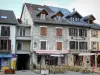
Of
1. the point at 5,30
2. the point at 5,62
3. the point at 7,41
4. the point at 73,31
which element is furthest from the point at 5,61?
the point at 73,31

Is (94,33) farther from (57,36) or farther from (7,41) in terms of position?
(7,41)

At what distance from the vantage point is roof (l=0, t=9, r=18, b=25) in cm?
3785

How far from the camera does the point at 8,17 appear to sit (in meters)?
39.7

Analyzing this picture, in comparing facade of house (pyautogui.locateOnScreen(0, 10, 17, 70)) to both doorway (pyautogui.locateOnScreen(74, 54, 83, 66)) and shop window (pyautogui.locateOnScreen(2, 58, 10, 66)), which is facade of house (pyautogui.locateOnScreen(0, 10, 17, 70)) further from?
doorway (pyautogui.locateOnScreen(74, 54, 83, 66))

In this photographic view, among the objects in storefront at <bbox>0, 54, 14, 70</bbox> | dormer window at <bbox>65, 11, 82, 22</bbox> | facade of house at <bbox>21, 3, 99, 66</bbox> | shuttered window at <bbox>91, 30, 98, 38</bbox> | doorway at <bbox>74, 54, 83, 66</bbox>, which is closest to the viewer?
storefront at <bbox>0, 54, 14, 70</bbox>

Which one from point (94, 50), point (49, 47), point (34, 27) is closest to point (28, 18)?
point (34, 27)

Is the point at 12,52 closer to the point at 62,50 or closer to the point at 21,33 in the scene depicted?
the point at 21,33

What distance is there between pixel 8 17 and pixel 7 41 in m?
4.74

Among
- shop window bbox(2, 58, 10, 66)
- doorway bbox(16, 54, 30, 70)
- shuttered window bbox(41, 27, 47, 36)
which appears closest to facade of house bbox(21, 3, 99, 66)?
shuttered window bbox(41, 27, 47, 36)

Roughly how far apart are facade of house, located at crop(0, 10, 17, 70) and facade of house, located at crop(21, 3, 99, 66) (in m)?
3.73

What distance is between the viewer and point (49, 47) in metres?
41.3

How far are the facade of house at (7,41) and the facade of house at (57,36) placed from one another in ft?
12.2

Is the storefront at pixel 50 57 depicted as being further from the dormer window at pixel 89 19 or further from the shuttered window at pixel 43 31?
the dormer window at pixel 89 19

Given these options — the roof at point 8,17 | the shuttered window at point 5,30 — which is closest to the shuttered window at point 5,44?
the shuttered window at point 5,30
